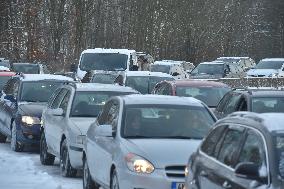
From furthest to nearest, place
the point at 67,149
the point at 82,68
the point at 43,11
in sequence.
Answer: the point at 43,11 → the point at 82,68 → the point at 67,149

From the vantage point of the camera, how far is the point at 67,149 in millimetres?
13953

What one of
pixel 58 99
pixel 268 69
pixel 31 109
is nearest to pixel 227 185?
pixel 58 99

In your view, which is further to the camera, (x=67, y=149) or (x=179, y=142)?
(x=67, y=149)

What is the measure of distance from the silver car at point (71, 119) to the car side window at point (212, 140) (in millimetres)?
5273

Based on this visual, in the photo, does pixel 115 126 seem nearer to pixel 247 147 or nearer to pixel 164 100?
pixel 164 100

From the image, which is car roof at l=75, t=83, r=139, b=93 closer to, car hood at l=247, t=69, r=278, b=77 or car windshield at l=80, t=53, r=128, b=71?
car windshield at l=80, t=53, r=128, b=71

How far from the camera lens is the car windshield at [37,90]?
19.1 metres

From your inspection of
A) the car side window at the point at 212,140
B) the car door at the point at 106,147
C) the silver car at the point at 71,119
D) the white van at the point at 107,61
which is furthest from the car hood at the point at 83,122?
the white van at the point at 107,61

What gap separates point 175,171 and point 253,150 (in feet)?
9.10

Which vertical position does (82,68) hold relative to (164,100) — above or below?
below

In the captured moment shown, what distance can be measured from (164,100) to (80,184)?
2389 mm

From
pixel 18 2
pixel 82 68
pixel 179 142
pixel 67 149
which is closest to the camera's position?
pixel 179 142

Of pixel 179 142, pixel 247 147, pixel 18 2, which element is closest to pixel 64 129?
pixel 179 142

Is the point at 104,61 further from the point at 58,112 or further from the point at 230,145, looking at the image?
the point at 230,145
